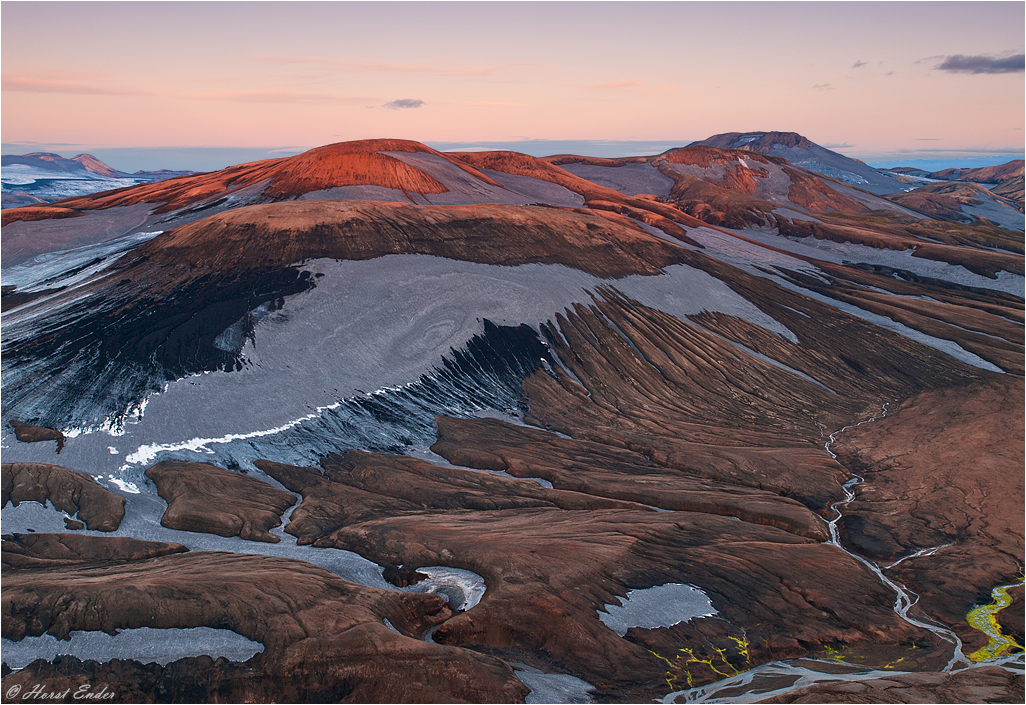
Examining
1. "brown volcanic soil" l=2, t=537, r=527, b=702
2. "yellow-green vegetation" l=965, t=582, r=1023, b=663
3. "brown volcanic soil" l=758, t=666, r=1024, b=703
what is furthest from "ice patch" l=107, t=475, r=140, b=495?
"yellow-green vegetation" l=965, t=582, r=1023, b=663

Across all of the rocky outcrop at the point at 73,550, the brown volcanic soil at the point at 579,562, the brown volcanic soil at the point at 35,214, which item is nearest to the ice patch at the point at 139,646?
the rocky outcrop at the point at 73,550

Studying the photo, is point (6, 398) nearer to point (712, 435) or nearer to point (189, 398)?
point (189, 398)

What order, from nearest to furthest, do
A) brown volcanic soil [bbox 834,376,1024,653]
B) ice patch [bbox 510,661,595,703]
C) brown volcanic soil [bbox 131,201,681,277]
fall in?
1. ice patch [bbox 510,661,595,703]
2. brown volcanic soil [bbox 834,376,1024,653]
3. brown volcanic soil [bbox 131,201,681,277]

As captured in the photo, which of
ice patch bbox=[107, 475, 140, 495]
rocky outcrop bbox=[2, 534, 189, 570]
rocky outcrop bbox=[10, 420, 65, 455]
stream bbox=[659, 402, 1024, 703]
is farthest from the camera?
rocky outcrop bbox=[10, 420, 65, 455]

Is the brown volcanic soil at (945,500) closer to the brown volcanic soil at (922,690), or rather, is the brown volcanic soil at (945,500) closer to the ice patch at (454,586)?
the brown volcanic soil at (922,690)

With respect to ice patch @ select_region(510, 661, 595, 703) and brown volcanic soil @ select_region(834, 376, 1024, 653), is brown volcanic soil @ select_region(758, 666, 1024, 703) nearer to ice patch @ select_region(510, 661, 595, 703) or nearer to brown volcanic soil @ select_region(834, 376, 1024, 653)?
brown volcanic soil @ select_region(834, 376, 1024, 653)

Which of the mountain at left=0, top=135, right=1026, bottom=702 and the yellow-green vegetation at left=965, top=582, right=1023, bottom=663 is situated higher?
the mountain at left=0, top=135, right=1026, bottom=702

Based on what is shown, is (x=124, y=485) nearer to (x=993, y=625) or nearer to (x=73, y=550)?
(x=73, y=550)
